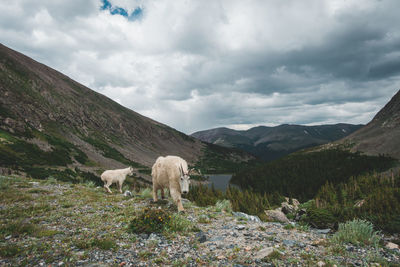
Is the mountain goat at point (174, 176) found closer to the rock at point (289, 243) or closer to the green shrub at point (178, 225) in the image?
the green shrub at point (178, 225)

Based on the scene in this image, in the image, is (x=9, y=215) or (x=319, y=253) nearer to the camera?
(x=319, y=253)

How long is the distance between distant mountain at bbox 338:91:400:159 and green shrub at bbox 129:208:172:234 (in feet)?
546

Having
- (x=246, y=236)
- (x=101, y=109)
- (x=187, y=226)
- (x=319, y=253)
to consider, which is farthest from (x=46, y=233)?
(x=101, y=109)

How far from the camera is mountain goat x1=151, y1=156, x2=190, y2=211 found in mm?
10016

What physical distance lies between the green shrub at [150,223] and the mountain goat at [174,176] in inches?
78.1

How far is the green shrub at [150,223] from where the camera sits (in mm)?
7492

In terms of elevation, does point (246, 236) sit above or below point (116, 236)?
below

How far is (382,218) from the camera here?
1346 centimetres

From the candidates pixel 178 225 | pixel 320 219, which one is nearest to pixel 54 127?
pixel 178 225

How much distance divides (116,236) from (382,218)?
1734 centimetres

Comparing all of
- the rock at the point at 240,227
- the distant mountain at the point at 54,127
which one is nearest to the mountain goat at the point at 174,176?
the rock at the point at 240,227

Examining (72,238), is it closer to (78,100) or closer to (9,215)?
(9,215)

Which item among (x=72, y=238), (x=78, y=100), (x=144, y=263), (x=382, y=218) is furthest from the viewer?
(x=78, y=100)

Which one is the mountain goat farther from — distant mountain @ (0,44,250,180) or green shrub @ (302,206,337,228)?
distant mountain @ (0,44,250,180)
